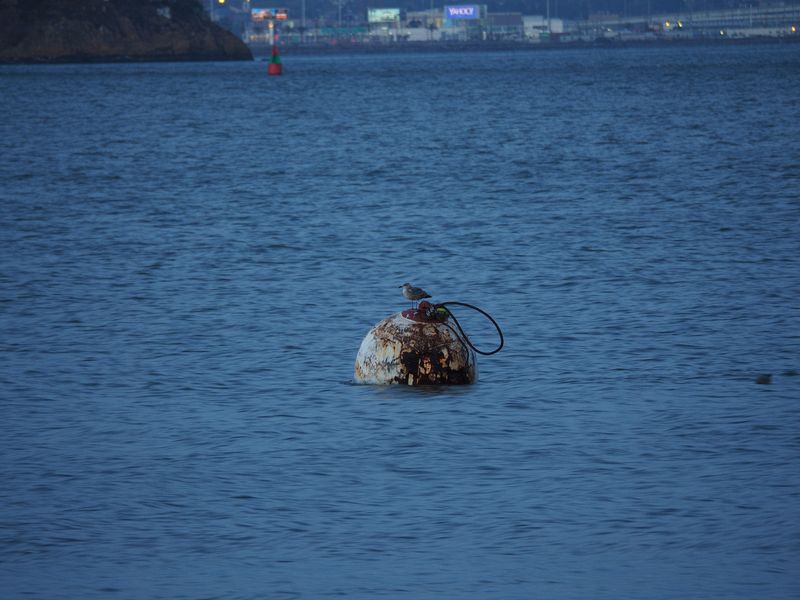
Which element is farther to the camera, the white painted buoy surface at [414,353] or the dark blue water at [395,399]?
the white painted buoy surface at [414,353]

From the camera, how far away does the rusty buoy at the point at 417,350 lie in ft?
42.0

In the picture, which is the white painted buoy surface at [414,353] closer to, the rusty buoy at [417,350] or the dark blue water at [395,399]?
the rusty buoy at [417,350]

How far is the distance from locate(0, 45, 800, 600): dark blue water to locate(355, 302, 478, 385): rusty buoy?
0.63ft

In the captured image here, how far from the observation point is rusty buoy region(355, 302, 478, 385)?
12.8 m

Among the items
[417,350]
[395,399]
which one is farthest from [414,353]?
[395,399]

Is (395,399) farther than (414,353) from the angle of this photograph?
No

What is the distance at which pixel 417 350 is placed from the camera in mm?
12828

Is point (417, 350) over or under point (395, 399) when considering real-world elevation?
over

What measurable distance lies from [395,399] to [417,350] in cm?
51

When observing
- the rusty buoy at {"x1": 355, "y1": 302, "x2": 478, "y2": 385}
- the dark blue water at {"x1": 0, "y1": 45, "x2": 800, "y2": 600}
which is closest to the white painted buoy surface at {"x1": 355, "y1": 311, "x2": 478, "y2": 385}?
the rusty buoy at {"x1": 355, "y1": 302, "x2": 478, "y2": 385}

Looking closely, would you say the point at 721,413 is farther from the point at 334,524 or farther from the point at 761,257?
the point at 761,257

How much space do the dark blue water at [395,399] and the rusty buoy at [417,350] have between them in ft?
0.63

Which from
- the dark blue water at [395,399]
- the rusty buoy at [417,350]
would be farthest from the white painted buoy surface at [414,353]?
the dark blue water at [395,399]

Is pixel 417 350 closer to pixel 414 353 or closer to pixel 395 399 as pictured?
pixel 414 353
